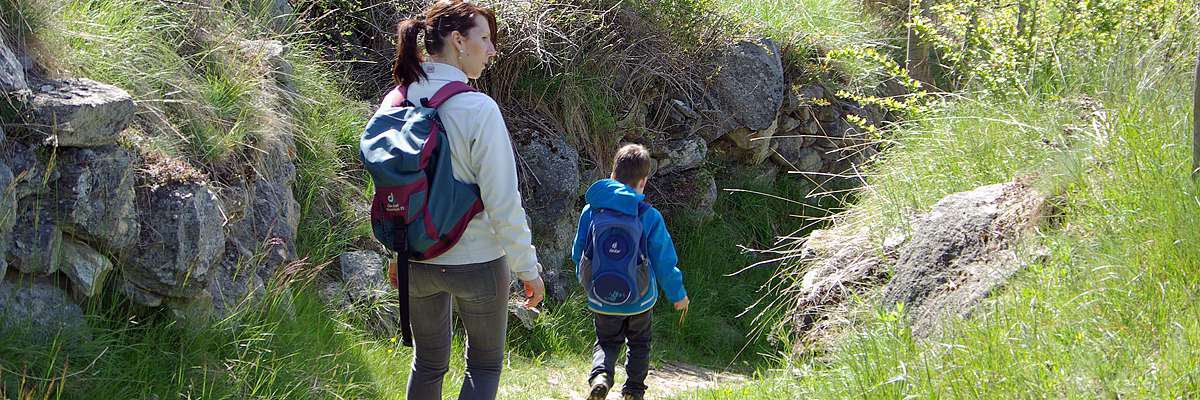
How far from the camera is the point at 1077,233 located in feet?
12.9

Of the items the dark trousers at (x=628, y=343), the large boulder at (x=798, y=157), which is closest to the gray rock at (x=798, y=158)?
the large boulder at (x=798, y=157)

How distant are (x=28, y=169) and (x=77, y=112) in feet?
0.89

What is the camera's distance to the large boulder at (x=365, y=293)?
5.21 m

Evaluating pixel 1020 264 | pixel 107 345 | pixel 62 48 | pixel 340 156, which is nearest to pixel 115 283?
pixel 107 345

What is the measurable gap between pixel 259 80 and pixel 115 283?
6.10ft

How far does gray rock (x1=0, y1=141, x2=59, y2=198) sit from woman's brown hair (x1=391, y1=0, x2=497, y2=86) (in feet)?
4.31

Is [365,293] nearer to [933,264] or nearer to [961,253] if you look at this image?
[933,264]

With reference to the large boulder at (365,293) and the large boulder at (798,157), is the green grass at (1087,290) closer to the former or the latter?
the large boulder at (365,293)

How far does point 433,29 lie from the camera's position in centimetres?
338

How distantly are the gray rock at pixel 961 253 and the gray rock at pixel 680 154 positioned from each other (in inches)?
161

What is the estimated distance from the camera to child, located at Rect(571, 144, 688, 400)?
4730mm

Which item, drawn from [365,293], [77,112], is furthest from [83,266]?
[365,293]

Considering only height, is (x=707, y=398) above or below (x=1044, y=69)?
below

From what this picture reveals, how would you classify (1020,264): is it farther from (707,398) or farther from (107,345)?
Result: (107,345)
